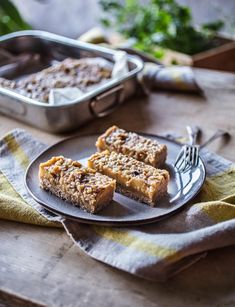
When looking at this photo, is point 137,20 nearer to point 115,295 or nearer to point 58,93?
point 58,93

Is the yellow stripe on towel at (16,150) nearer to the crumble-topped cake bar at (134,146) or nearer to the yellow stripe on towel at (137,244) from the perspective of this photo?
the crumble-topped cake bar at (134,146)

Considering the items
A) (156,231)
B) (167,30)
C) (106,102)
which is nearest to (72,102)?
(106,102)

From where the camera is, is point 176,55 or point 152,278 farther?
point 176,55

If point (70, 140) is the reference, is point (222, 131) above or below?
below

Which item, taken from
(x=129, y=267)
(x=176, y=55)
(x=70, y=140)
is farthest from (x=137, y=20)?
(x=129, y=267)

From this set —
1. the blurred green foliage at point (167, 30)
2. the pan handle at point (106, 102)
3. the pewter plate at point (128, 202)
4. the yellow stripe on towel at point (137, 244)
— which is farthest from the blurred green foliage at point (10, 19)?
the yellow stripe on towel at point (137, 244)

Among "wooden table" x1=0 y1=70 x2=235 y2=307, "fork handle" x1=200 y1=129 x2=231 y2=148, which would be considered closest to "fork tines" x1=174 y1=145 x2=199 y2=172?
"fork handle" x1=200 y1=129 x2=231 y2=148
